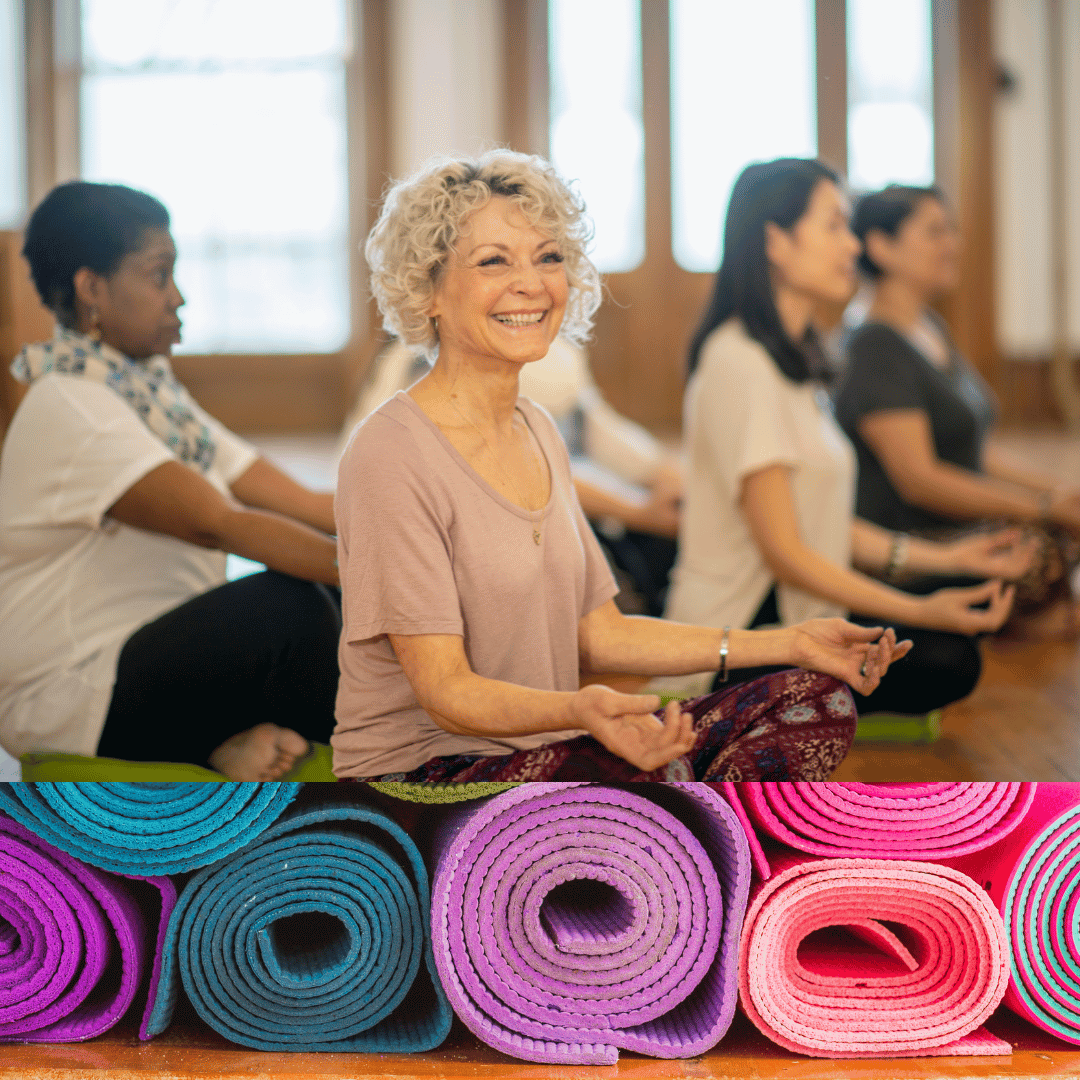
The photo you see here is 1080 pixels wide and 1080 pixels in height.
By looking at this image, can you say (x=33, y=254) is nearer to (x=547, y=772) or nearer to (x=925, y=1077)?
(x=547, y=772)

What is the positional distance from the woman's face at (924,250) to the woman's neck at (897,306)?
0.03 metres

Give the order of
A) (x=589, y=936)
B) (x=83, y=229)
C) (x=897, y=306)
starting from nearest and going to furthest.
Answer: (x=589, y=936) → (x=83, y=229) → (x=897, y=306)

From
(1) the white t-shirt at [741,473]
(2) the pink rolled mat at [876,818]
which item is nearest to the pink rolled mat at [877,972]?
(2) the pink rolled mat at [876,818]

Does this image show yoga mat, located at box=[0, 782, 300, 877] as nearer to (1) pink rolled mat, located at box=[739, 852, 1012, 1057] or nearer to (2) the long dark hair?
(1) pink rolled mat, located at box=[739, 852, 1012, 1057]

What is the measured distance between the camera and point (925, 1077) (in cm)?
114

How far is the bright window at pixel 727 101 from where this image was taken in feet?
4.81

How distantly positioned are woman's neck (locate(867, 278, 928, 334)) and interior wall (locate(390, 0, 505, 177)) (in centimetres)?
116

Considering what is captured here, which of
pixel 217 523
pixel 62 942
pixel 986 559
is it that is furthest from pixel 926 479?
pixel 62 942

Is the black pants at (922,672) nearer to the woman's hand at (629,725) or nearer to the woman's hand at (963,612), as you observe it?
the woman's hand at (963,612)

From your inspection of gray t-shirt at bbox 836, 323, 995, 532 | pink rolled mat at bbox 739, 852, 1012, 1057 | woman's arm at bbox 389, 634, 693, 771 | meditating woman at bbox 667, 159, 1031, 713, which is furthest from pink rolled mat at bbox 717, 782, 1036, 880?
gray t-shirt at bbox 836, 323, 995, 532

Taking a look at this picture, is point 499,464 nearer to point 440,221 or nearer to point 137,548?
point 440,221

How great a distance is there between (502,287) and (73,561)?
0.59m

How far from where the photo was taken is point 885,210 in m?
2.09

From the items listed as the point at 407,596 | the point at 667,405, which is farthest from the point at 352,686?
the point at 667,405
